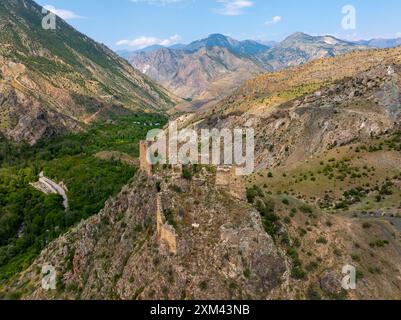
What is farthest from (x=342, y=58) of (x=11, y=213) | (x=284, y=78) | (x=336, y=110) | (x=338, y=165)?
(x=11, y=213)

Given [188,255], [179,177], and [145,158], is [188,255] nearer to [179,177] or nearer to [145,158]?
[179,177]

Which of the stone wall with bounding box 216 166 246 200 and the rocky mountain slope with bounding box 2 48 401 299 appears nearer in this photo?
the rocky mountain slope with bounding box 2 48 401 299

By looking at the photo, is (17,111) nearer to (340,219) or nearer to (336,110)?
(336,110)

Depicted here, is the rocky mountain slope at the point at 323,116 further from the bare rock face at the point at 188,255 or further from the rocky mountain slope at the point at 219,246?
the bare rock face at the point at 188,255

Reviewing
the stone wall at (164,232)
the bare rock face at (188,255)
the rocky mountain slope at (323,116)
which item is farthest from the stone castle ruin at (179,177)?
the rocky mountain slope at (323,116)

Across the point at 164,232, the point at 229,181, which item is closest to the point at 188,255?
the point at 164,232

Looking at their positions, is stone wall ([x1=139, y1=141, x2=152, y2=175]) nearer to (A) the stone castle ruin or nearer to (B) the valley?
(B) the valley

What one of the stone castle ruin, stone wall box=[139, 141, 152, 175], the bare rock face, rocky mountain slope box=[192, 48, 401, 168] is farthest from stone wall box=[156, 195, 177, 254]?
rocky mountain slope box=[192, 48, 401, 168]

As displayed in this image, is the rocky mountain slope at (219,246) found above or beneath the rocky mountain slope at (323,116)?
beneath
